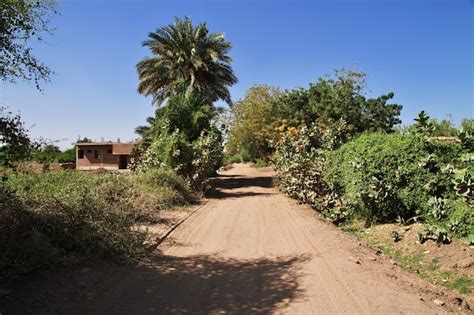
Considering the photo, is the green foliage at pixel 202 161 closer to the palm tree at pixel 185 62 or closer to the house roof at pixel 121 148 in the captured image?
the palm tree at pixel 185 62

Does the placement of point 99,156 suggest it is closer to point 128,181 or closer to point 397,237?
point 128,181

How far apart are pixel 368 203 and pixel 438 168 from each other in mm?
1984

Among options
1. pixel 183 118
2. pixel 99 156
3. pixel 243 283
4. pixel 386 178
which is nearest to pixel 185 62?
pixel 183 118

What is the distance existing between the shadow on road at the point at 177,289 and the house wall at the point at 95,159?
2030 inches

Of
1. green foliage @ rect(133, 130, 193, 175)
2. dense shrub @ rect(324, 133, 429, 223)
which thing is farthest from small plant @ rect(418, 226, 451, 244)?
green foliage @ rect(133, 130, 193, 175)

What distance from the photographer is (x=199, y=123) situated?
2552 cm

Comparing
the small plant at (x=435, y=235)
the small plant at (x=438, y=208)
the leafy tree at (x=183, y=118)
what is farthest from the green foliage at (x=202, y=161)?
the small plant at (x=435, y=235)

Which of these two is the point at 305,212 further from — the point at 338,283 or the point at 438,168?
the point at 338,283

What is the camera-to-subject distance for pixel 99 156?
2286 inches

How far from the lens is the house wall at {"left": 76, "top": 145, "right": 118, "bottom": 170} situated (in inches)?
2264

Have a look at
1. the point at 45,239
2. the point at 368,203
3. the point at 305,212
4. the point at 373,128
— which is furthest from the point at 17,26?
the point at 373,128

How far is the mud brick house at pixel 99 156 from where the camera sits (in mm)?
56906

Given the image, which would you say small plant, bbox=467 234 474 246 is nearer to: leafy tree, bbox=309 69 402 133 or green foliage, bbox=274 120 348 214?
green foliage, bbox=274 120 348 214

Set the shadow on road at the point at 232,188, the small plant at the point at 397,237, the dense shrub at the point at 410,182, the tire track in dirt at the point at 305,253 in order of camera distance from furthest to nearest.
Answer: the shadow on road at the point at 232,188, the small plant at the point at 397,237, the dense shrub at the point at 410,182, the tire track in dirt at the point at 305,253
